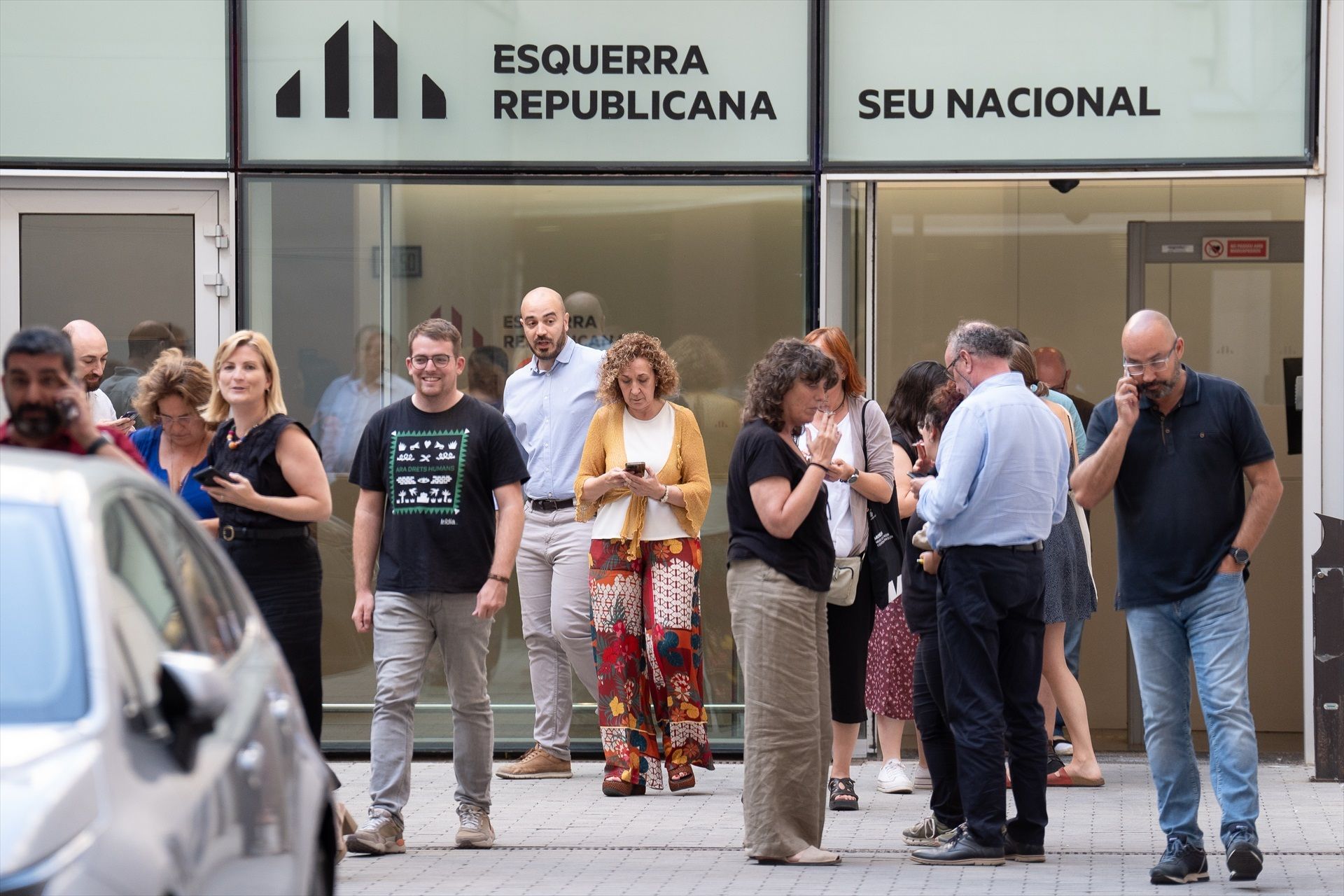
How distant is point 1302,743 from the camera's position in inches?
399

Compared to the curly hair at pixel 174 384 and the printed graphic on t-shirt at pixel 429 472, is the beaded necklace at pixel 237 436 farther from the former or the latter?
the printed graphic on t-shirt at pixel 429 472

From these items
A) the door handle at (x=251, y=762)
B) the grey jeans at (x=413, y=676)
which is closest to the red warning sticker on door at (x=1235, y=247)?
the grey jeans at (x=413, y=676)

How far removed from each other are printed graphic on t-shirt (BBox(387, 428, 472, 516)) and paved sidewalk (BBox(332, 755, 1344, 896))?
1.38 m

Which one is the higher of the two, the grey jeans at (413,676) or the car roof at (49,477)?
the car roof at (49,477)

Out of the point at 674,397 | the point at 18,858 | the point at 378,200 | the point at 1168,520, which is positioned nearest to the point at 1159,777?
the point at 1168,520

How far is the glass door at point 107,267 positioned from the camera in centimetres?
982

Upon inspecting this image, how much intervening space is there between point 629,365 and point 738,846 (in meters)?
2.27

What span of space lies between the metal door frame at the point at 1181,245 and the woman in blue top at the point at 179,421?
572 centimetres

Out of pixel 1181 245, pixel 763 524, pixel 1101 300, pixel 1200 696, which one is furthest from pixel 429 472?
pixel 1101 300

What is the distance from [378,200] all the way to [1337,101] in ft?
16.3

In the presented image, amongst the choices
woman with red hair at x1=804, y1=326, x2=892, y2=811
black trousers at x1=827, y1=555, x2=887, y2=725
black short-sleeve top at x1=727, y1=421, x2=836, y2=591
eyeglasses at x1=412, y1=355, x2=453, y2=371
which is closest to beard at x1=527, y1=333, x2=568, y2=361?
woman with red hair at x1=804, y1=326, x2=892, y2=811

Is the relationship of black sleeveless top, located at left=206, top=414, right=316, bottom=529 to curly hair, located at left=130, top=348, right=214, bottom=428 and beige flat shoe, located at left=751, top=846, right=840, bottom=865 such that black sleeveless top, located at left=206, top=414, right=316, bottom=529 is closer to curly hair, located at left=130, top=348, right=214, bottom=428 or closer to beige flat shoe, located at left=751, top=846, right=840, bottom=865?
curly hair, located at left=130, top=348, right=214, bottom=428

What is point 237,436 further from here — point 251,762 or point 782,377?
point 251,762

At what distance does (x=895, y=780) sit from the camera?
8586 millimetres
